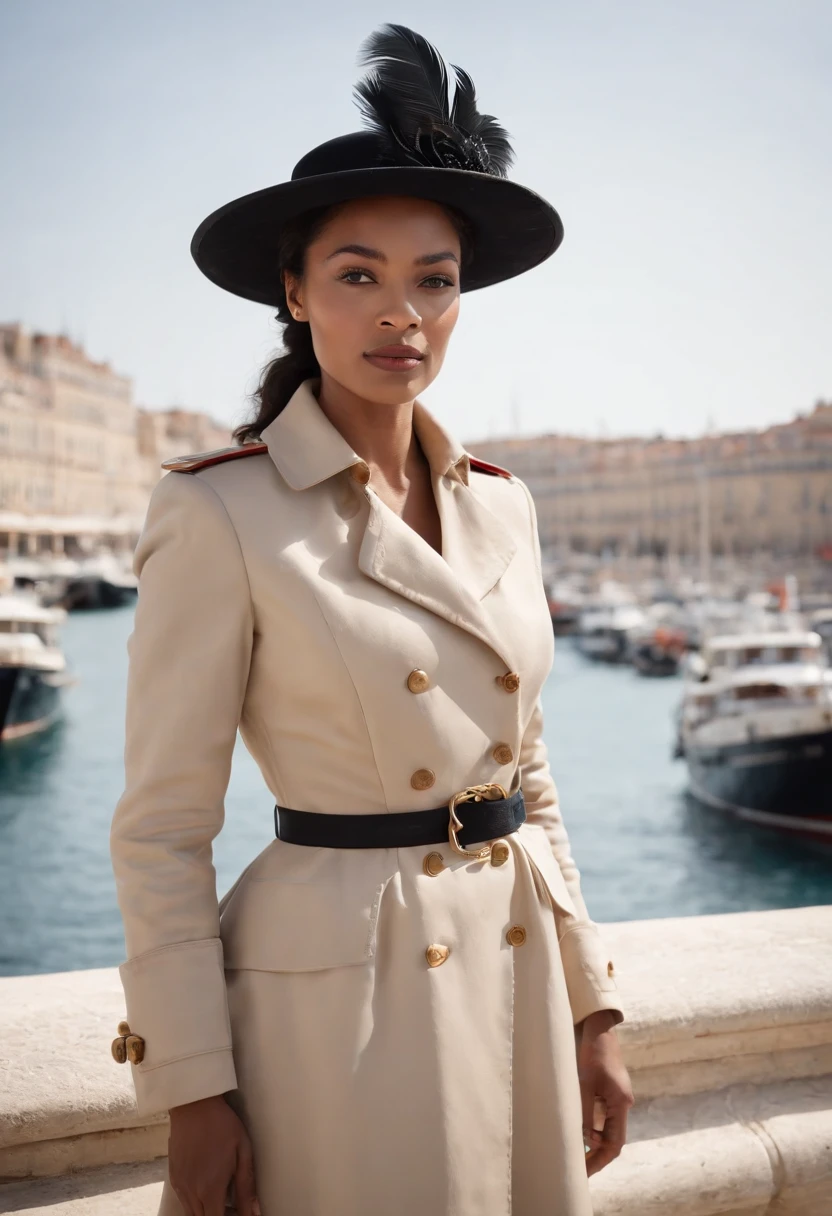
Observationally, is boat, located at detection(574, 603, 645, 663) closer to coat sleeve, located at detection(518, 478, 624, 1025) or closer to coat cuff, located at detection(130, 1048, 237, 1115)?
coat sleeve, located at detection(518, 478, 624, 1025)

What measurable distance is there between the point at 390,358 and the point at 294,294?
154 millimetres

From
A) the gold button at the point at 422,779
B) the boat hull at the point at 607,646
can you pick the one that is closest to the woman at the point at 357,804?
the gold button at the point at 422,779

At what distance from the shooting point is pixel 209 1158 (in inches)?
37.2

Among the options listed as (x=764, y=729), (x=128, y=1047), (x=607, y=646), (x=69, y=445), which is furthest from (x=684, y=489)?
(x=128, y=1047)

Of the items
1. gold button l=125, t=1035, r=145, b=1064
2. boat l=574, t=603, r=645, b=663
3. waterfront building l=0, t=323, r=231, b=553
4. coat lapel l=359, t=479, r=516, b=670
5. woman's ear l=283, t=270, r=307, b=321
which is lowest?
boat l=574, t=603, r=645, b=663

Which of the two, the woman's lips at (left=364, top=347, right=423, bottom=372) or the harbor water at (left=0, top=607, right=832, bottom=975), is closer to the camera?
the woman's lips at (left=364, top=347, right=423, bottom=372)

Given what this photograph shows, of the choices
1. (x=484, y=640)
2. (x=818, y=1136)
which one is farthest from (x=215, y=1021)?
(x=818, y=1136)

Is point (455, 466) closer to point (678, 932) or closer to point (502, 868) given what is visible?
point (502, 868)

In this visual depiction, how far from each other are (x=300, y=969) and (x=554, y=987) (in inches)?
10.5

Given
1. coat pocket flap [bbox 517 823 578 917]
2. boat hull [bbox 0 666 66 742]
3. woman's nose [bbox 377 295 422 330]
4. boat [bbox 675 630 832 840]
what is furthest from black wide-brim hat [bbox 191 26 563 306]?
boat hull [bbox 0 666 66 742]

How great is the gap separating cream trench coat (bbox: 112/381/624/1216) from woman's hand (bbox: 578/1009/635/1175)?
2.7 inches

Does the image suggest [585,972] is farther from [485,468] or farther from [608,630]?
[608,630]

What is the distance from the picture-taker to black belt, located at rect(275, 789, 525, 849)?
1.03 m

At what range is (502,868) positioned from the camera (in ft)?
3.55
